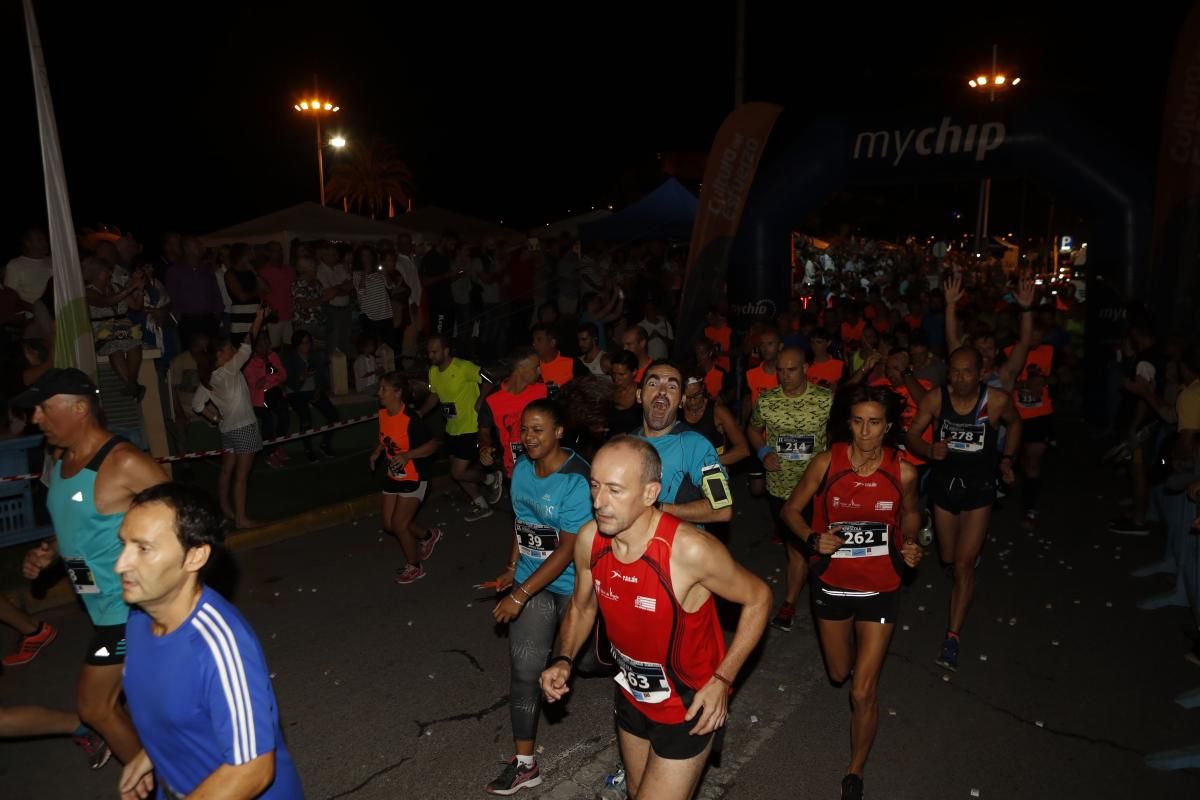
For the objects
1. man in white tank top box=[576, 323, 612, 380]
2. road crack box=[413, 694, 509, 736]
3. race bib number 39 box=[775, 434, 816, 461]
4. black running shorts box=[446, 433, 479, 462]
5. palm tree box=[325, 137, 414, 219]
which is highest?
palm tree box=[325, 137, 414, 219]

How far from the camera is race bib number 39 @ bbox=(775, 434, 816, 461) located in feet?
21.5

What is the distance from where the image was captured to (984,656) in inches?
246

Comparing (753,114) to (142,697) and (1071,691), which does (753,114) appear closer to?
(1071,691)

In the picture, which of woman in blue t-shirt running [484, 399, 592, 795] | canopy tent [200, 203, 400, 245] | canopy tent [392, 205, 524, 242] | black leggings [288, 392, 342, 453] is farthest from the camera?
canopy tent [392, 205, 524, 242]

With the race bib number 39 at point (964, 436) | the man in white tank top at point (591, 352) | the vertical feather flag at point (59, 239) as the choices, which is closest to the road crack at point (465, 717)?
the race bib number 39 at point (964, 436)

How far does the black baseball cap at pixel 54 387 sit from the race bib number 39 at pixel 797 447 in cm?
446

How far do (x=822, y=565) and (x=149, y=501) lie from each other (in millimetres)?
3322

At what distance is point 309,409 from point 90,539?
8450mm

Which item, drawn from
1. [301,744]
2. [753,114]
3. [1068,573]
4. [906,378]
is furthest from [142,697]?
[753,114]

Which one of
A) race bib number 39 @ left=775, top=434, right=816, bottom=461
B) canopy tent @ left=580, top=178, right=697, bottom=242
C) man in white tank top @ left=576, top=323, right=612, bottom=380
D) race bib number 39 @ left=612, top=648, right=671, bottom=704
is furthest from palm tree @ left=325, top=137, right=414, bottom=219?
race bib number 39 @ left=612, top=648, right=671, bottom=704

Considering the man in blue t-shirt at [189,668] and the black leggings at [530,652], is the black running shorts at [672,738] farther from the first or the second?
the man in blue t-shirt at [189,668]

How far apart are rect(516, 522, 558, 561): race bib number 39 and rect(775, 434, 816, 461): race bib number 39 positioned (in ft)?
8.39

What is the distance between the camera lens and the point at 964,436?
20.3ft

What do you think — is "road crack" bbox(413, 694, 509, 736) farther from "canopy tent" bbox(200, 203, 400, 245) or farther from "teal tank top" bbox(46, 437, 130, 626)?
"canopy tent" bbox(200, 203, 400, 245)
